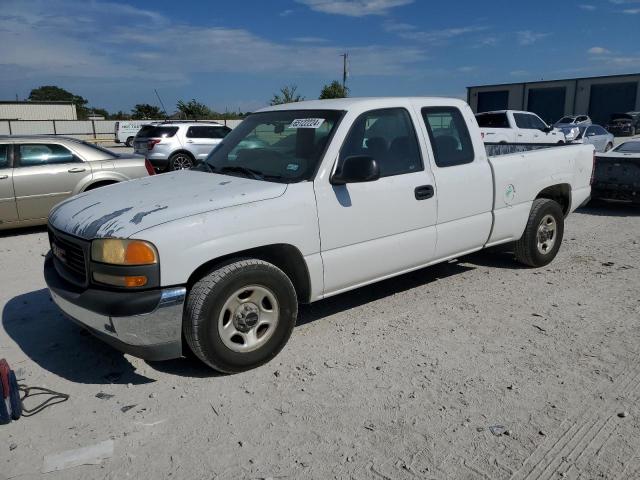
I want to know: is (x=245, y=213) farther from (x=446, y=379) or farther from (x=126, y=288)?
(x=446, y=379)

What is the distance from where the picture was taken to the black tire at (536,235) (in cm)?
572

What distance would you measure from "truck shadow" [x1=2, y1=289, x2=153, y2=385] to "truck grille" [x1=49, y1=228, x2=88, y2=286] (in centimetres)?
67

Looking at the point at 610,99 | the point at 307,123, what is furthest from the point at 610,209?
the point at 610,99

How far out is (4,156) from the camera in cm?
786

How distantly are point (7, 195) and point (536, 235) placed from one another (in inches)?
279

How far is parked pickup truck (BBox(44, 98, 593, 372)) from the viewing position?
3246 mm

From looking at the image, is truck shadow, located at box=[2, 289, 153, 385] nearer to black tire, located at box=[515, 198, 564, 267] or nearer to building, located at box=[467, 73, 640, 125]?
black tire, located at box=[515, 198, 564, 267]

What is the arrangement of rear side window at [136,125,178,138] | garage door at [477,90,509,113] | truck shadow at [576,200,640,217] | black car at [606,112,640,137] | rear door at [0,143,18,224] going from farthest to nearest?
garage door at [477,90,509,113]
black car at [606,112,640,137]
rear side window at [136,125,178,138]
truck shadow at [576,200,640,217]
rear door at [0,143,18,224]

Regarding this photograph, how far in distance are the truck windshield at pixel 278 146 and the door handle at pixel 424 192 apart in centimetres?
90

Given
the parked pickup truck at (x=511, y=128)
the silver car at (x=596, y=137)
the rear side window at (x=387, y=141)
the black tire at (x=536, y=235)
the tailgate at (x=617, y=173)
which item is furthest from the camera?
the silver car at (x=596, y=137)

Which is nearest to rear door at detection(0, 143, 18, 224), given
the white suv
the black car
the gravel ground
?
the gravel ground

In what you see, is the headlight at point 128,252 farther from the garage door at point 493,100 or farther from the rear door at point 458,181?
the garage door at point 493,100

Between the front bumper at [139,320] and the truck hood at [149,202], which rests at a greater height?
the truck hood at [149,202]

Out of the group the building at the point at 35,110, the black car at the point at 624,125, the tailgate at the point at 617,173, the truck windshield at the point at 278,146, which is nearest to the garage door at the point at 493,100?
the black car at the point at 624,125
